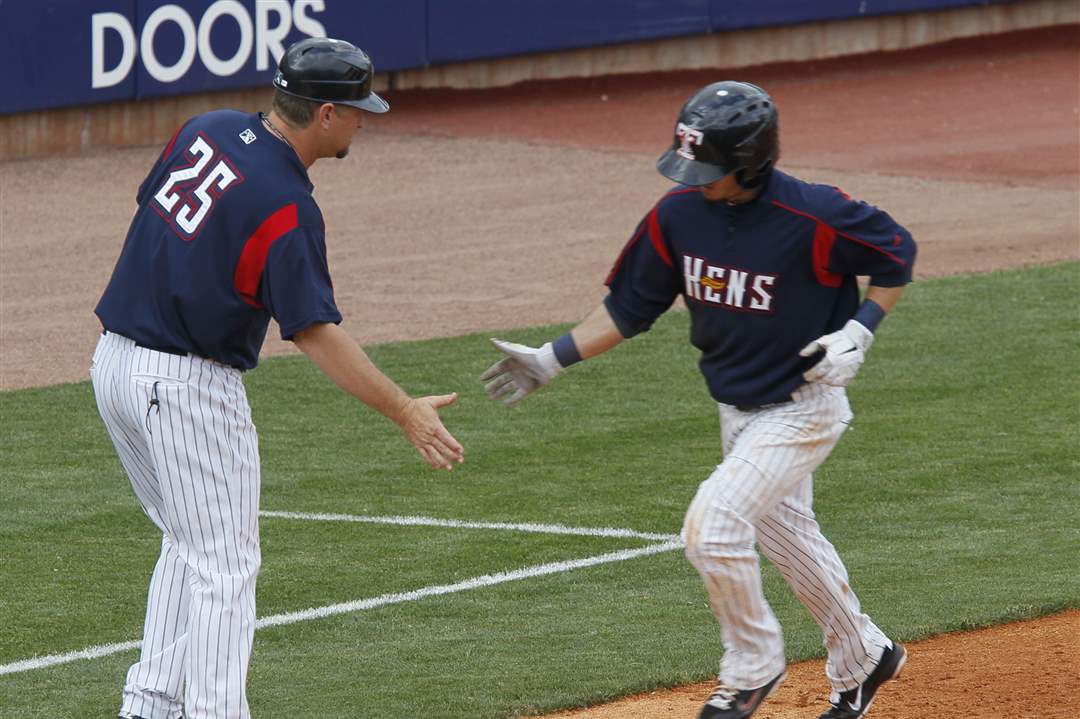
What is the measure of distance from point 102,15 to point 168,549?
11396 mm

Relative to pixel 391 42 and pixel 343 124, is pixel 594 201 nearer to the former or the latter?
pixel 391 42

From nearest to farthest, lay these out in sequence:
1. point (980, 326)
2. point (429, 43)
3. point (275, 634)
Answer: point (275, 634)
point (980, 326)
point (429, 43)

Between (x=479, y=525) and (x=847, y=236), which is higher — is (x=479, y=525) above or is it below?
below

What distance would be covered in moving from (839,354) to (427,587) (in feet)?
7.76

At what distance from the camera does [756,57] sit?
21141 mm

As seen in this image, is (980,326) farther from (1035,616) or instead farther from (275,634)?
(275,634)

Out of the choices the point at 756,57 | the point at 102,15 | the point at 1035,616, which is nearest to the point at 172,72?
the point at 102,15

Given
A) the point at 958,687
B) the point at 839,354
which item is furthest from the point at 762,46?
the point at 839,354

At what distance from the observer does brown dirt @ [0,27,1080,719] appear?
242 inches

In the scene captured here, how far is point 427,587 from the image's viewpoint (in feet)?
22.0

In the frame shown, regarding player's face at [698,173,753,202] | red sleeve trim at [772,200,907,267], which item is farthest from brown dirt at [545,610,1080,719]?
player's face at [698,173,753,202]

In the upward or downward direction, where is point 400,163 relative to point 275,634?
downward

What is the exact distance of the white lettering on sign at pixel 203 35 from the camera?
15852 millimetres

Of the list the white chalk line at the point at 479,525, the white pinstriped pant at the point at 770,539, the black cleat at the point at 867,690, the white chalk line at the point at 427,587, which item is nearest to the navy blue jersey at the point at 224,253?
the white pinstriped pant at the point at 770,539
